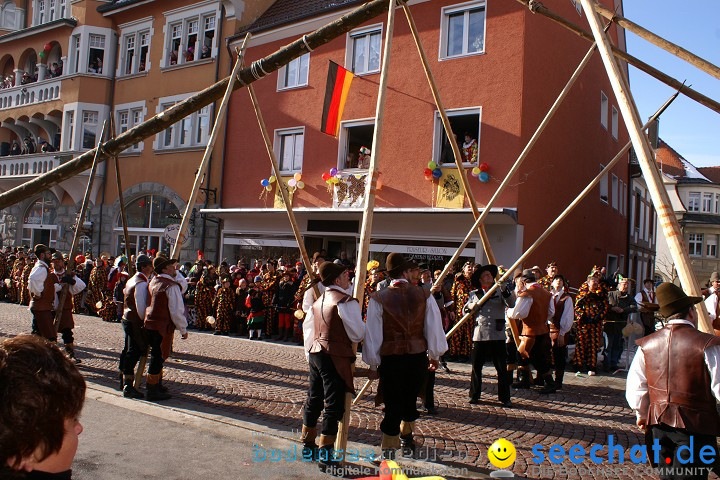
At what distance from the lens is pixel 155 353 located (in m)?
7.52

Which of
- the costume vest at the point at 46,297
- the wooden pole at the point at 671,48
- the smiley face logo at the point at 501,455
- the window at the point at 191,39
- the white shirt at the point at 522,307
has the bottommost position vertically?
the smiley face logo at the point at 501,455

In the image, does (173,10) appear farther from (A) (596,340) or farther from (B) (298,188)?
(A) (596,340)

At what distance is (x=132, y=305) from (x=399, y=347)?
4.27m

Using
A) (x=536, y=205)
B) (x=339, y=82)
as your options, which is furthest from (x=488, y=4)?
(x=339, y=82)

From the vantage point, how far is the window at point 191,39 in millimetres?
21797

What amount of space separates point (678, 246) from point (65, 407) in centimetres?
318

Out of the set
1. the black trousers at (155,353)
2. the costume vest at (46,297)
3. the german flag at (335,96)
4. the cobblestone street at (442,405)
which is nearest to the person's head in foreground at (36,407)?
the cobblestone street at (442,405)

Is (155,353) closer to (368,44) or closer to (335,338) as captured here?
(335,338)

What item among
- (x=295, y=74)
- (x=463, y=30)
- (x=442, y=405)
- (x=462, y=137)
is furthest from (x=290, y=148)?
(x=442, y=405)

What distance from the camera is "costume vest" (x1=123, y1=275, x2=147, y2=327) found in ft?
25.9

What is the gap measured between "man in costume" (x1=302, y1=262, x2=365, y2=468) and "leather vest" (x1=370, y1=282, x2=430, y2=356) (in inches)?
12.1

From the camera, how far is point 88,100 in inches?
958

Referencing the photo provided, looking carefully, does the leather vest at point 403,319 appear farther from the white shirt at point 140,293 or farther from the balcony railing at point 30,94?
the balcony railing at point 30,94

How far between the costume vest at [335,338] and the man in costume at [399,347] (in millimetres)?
238
